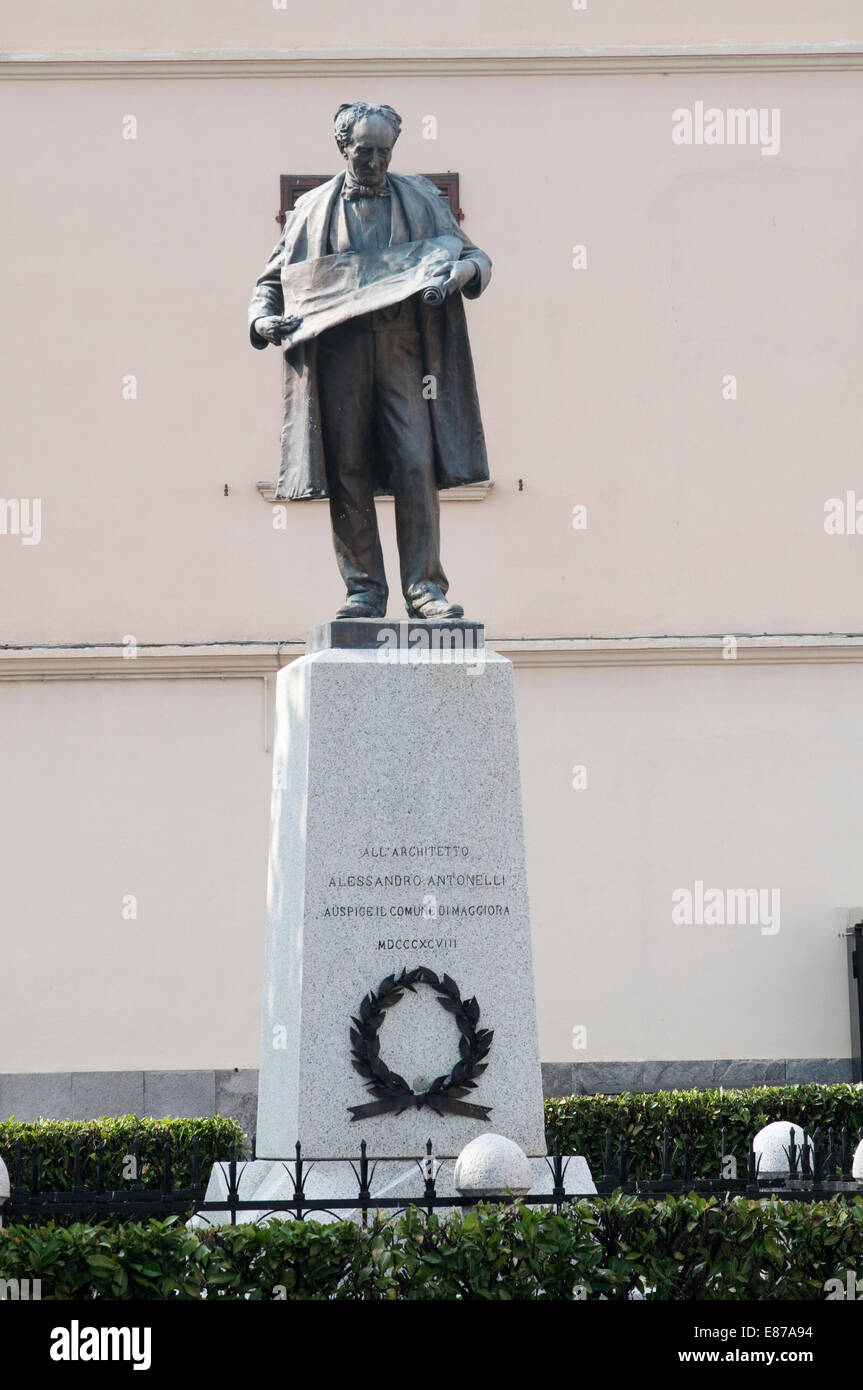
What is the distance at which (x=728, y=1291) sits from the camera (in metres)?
5.45

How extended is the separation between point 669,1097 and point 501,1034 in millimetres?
4915

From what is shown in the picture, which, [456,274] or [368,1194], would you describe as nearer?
[368,1194]

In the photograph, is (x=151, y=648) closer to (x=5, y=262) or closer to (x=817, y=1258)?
(x=5, y=262)

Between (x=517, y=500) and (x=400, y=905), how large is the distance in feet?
29.7

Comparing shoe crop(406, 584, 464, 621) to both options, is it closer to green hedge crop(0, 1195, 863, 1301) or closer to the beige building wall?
green hedge crop(0, 1195, 863, 1301)

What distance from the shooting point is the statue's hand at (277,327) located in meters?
7.59

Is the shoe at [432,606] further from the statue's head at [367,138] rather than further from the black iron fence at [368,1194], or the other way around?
the black iron fence at [368,1194]

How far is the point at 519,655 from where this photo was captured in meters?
15.6

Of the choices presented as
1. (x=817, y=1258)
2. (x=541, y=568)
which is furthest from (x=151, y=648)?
(x=817, y=1258)

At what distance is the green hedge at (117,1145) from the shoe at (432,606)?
12.8 feet

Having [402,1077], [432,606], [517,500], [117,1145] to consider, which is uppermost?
[517,500]

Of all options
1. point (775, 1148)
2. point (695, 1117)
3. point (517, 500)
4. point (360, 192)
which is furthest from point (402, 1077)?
point (517, 500)

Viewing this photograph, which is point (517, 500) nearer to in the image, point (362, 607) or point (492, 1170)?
point (362, 607)
